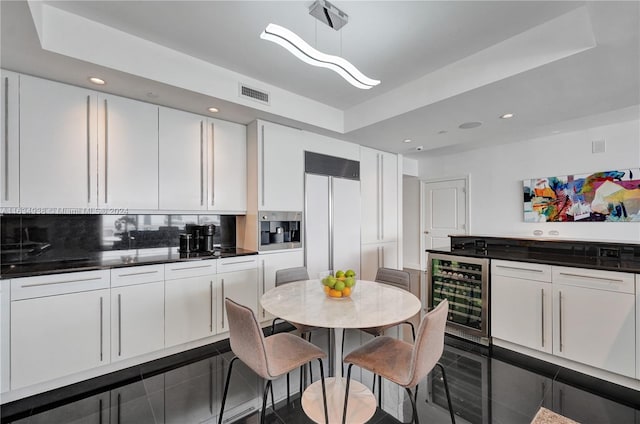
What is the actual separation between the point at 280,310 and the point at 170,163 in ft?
6.91

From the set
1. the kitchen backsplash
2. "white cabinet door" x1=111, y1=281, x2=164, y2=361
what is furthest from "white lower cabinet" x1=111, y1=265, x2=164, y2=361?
the kitchen backsplash

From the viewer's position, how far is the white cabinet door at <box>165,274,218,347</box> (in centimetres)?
264

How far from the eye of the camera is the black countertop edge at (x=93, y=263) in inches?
81.8

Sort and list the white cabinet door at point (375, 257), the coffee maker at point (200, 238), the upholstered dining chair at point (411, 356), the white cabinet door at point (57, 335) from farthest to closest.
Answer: the white cabinet door at point (375, 257) → the coffee maker at point (200, 238) → the white cabinet door at point (57, 335) → the upholstered dining chair at point (411, 356)

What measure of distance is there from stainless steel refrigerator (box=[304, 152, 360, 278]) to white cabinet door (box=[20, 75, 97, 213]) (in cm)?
222

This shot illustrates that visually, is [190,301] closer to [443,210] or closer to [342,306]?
[342,306]

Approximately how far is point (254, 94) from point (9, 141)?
2.00 meters

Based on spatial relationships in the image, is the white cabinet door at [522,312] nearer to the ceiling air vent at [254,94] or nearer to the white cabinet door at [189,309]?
the white cabinet door at [189,309]

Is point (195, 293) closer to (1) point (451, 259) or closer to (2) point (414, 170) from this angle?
(1) point (451, 259)

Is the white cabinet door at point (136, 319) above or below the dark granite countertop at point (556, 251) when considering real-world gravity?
below

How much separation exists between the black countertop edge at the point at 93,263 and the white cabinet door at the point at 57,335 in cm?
20

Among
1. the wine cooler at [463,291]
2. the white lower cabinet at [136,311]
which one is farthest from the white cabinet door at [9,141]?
the wine cooler at [463,291]

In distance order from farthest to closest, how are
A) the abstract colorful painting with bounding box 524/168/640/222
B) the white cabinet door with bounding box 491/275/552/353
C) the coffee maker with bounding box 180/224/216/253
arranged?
1. the abstract colorful painting with bounding box 524/168/640/222
2. the coffee maker with bounding box 180/224/216/253
3. the white cabinet door with bounding box 491/275/552/353

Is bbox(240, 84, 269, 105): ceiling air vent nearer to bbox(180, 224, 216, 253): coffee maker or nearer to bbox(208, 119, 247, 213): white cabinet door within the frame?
bbox(208, 119, 247, 213): white cabinet door
